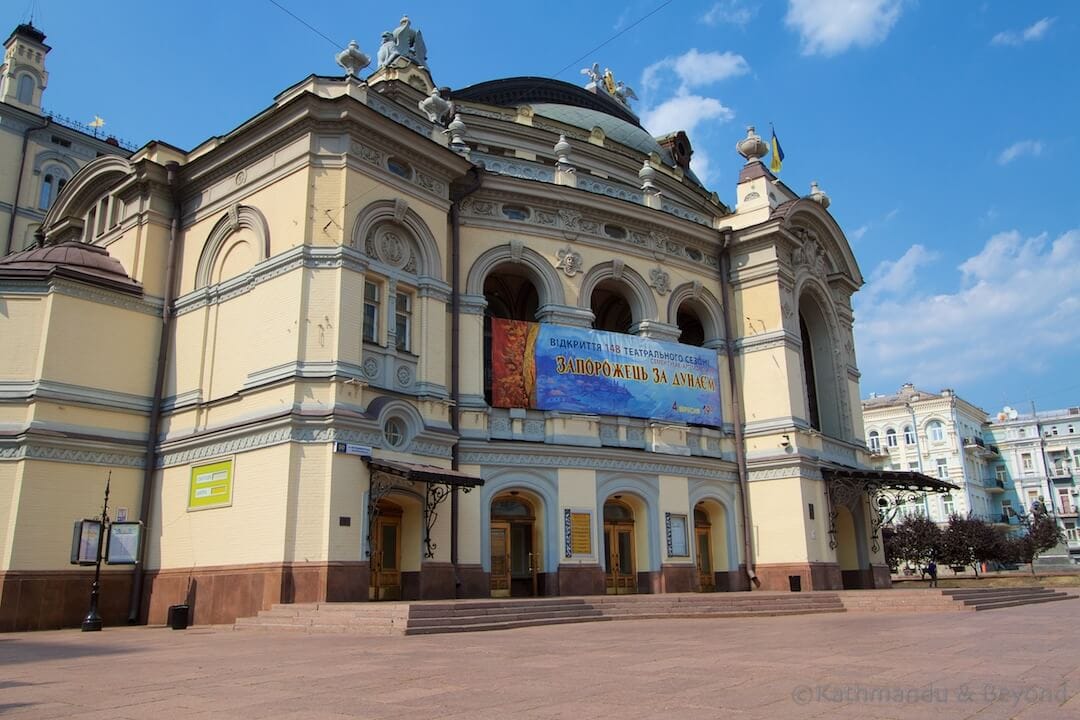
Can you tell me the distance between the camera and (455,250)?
2378cm

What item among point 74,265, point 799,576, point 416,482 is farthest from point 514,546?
point 74,265

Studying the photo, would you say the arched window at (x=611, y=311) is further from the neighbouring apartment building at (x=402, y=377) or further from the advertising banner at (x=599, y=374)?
the advertising banner at (x=599, y=374)

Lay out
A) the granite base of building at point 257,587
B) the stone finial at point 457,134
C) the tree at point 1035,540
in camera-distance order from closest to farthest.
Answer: the granite base of building at point 257,587 < the stone finial at point 457,134 < the tree at point 1035,540

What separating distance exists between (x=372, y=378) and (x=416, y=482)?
2.74 metres

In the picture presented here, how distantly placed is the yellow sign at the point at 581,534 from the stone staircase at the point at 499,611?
3.16 m

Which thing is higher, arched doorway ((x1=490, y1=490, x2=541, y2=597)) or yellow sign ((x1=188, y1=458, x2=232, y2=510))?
yellow sign ((x1=188, y1=458, x2=232, y2=510))

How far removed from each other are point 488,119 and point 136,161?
1142 centimetres

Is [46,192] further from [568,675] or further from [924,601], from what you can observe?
[924,601]

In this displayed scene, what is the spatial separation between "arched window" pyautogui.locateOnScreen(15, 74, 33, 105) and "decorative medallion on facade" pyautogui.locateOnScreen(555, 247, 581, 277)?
1090 inches

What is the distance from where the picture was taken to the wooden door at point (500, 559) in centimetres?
2308

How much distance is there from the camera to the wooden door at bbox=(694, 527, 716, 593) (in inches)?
1056

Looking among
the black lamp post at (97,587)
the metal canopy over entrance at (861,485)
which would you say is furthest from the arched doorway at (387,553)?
the metal canopy over entrance at (861,485)

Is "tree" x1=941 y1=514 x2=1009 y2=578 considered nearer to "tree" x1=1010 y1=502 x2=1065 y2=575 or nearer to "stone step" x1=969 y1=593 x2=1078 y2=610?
"tree" x1=1010 y1=502 x2=1065 y2=575

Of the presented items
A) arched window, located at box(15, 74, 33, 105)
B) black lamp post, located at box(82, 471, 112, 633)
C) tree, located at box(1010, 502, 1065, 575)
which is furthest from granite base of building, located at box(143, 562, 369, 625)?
tree, located at box(1010, 502, 1065, 575)
